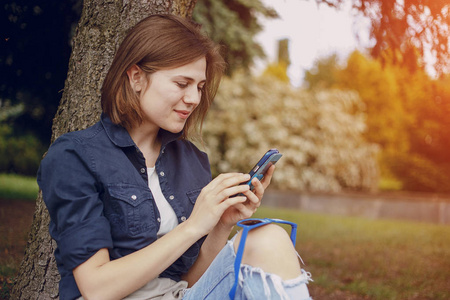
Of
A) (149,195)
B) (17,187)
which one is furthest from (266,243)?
(17,187)

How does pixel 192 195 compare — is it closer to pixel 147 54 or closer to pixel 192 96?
pixel 192 96

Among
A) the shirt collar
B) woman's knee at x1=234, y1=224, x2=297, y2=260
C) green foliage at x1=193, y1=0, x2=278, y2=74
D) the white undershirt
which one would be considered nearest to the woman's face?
the shirt collar

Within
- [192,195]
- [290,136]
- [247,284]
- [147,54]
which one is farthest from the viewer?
[290,136]

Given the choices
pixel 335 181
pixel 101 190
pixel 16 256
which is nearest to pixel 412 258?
pixel 16 256

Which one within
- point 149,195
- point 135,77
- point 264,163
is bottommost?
point 149,195

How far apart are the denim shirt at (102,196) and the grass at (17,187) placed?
349 centimetres

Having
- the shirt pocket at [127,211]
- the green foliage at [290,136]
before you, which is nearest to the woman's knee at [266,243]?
the shirt pocket at [127,211]

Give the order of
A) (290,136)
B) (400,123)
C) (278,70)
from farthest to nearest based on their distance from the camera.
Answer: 1. (278,70)
2. (400,123)
3. (290,136)

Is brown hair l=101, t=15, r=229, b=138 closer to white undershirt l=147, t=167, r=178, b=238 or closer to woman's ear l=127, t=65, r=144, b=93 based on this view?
woman's ear l=127, t=65, r=144, b=93

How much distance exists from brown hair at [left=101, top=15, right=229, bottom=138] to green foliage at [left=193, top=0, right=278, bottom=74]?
459 centimetres

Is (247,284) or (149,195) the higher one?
(149,195)

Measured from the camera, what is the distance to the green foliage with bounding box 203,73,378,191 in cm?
1070

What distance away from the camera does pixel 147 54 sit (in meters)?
1.81

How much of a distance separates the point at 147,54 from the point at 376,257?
13.8 ft
